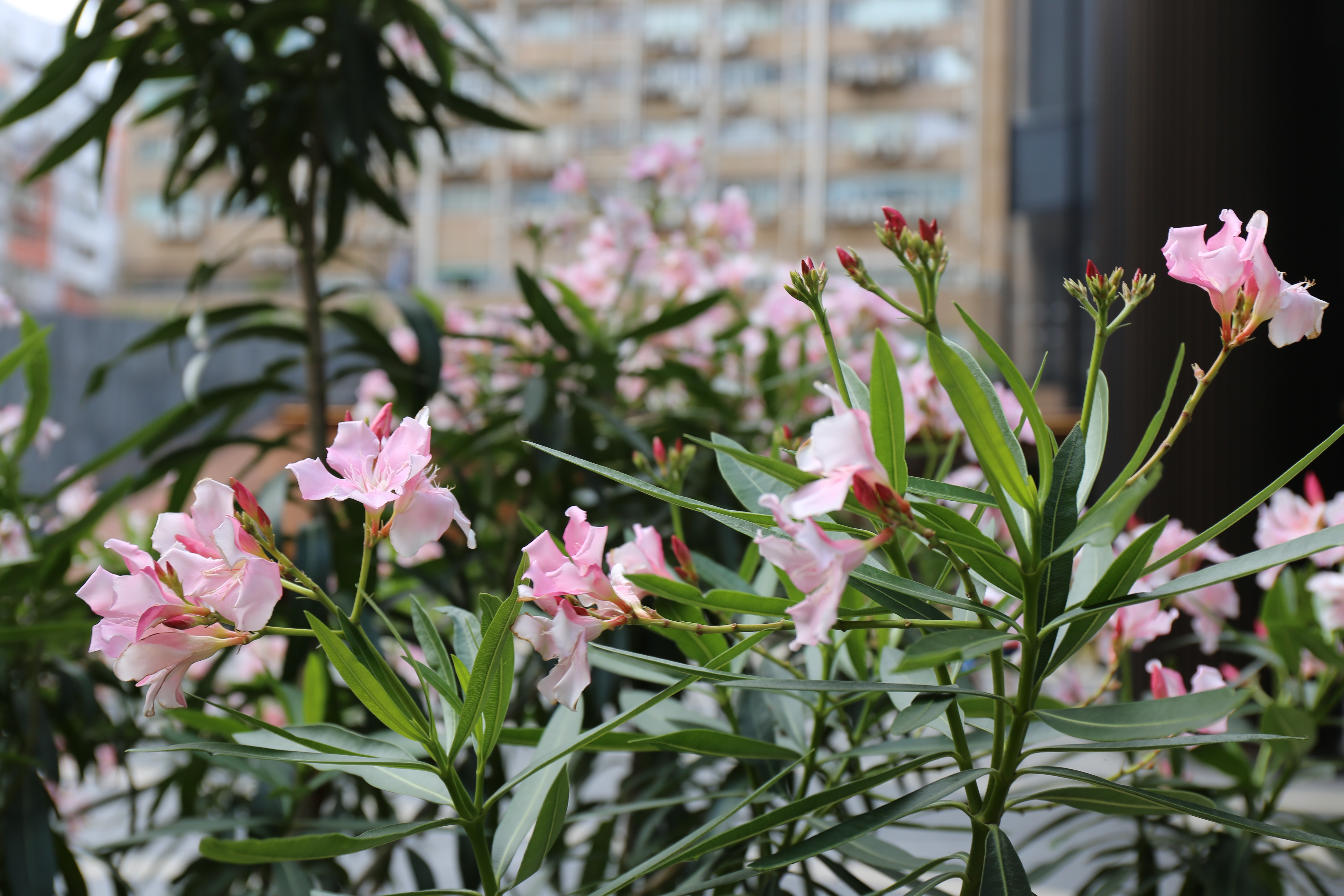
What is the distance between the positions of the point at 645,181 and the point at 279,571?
1305 millimetres

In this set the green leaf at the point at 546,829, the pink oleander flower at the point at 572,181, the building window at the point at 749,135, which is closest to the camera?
the green leaf at the point at 546,829

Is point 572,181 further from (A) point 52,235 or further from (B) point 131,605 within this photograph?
(A) point 52,235

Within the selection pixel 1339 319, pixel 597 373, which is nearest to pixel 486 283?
pixel 1339 319

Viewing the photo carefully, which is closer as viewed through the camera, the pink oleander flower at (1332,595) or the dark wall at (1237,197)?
the pink oleander flower at (1332,595)

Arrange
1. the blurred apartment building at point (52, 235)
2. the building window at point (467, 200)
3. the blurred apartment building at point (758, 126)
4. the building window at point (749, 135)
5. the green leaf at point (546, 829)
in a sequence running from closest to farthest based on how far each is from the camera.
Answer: the green leaf at point (546, 829)
the blurred apartment building at point (52, 235)
the blurred apartment building at point (758, 126)
the building window at point (749, 135)
the building window at point (467, 200)

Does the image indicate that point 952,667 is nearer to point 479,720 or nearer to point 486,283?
point 479,720

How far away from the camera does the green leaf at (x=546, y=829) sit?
0.44 meters

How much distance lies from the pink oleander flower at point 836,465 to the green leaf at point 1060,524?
0.08 m

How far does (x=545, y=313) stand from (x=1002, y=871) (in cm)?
69

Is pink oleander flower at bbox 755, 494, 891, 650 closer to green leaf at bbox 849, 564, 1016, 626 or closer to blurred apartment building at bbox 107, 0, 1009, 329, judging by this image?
green leaf at bbox 849, 564, 1016, 626

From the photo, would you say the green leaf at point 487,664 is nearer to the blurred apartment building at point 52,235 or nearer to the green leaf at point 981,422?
the green leaf at point 981,422

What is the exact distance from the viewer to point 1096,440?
1.42ft

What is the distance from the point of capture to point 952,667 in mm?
585

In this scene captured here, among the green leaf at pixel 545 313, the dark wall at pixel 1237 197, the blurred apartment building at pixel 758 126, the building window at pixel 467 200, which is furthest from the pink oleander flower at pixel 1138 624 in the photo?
the building window at pixel 467 200
